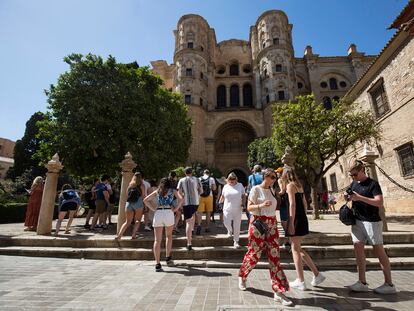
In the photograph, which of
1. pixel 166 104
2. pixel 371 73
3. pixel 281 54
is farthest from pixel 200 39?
pixel 371 73

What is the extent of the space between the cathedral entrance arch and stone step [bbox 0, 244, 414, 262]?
981 inches

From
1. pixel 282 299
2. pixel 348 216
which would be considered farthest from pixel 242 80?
pixel 282 299

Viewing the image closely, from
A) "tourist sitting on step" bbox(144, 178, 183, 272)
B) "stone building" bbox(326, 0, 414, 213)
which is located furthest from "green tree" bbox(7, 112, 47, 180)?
"stone building" bbox(326, 0, 414, 213)

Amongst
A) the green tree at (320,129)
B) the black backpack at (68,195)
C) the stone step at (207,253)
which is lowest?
the stone step at (207,253)

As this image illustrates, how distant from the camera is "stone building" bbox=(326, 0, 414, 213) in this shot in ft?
33.9

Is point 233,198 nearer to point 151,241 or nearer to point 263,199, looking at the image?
point 263,199

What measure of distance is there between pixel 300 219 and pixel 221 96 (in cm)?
3222

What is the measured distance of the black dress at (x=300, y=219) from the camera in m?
3.44

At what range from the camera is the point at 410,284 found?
367cm

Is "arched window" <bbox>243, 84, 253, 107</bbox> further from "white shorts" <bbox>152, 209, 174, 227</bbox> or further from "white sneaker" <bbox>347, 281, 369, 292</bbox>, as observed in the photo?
"white sneaker" <bbox>347, 281, 369, 292</bbox>

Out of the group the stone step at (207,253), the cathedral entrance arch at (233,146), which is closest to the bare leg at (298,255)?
the stone step at (207,253)

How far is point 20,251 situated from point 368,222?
8008 mm

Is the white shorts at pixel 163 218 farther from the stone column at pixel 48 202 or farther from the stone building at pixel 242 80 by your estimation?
the stone building at pixel 242 80

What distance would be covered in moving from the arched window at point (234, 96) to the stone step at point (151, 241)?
2902 cm
